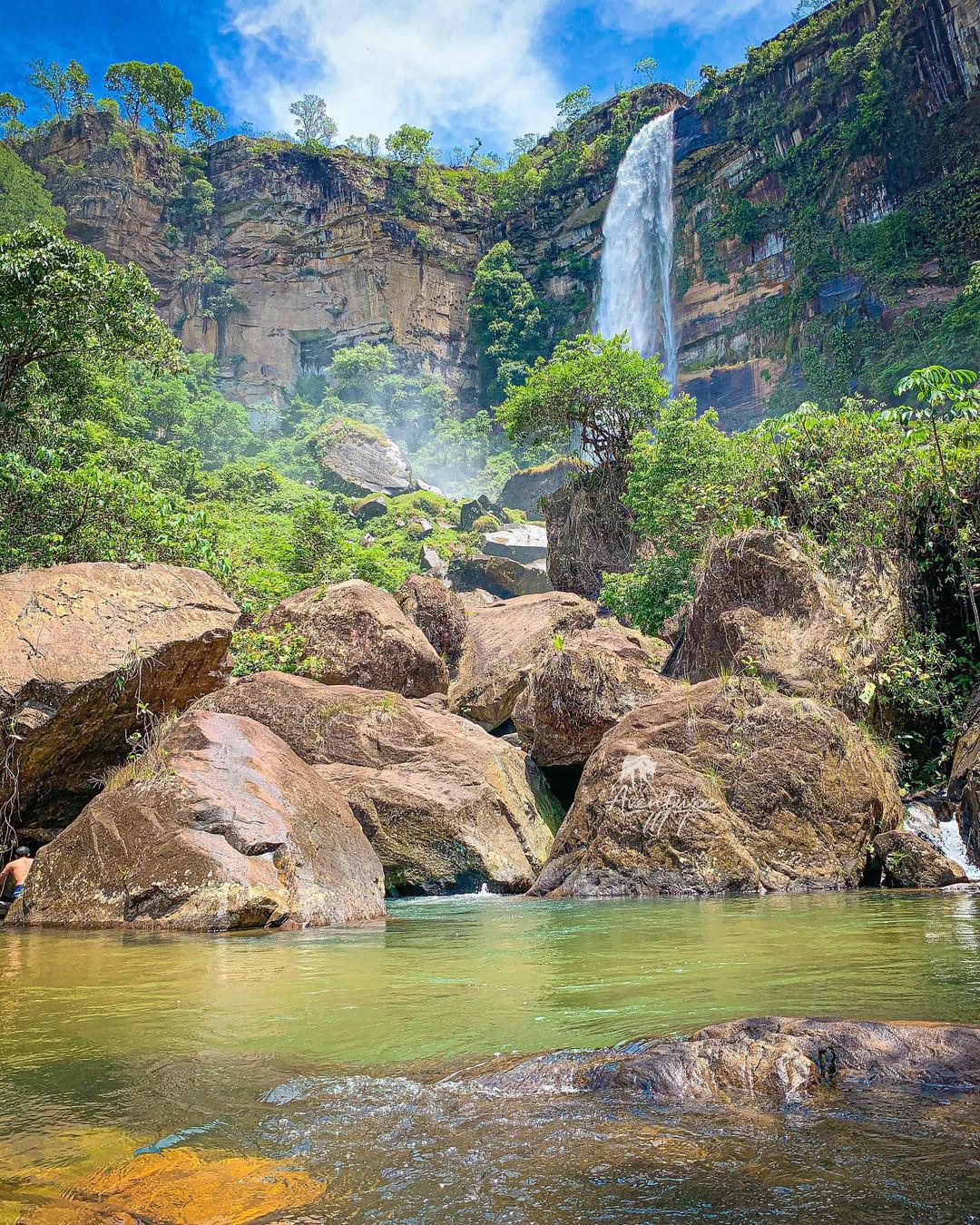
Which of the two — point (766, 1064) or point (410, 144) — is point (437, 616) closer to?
point (766, 1064)

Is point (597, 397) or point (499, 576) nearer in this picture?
point (597, 397)

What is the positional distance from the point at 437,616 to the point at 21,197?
4171cm

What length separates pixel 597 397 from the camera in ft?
81.8

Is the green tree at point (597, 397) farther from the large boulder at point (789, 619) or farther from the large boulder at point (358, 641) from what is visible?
the large boulder at point (789, 619)

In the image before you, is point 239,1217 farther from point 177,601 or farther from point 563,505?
point 563,505

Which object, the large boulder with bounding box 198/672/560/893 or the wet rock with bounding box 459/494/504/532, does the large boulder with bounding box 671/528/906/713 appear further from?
the wet rock with bounding box 459/494/504/532

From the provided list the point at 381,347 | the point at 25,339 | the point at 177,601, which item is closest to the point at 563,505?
the point at 25,339

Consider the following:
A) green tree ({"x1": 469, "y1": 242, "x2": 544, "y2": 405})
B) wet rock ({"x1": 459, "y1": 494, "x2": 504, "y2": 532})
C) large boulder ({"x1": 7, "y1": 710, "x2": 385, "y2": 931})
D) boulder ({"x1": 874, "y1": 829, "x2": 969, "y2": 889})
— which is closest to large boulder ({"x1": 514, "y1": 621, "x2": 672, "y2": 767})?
boulder ({"x1": 874, "y1": 829, "x2": 969, "y2": 889})

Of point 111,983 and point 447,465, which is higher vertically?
point 447,465

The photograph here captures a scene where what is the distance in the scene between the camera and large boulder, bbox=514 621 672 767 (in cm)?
1056

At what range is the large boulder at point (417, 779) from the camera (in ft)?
28.7

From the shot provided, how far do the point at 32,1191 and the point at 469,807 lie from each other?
7231 mm

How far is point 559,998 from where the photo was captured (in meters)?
3.55

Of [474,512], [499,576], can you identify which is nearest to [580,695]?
[499,576]
